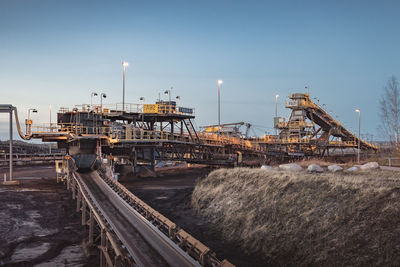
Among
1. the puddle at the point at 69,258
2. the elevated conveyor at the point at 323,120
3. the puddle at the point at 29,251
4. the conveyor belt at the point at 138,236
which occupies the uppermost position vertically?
the elevated conveyor at the point at 323,120

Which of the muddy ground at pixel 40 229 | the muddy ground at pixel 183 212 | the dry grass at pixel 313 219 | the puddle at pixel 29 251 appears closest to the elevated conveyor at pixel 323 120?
the muddy ground at pixel 183 212

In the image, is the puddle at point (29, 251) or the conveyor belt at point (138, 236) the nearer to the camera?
the conveyor belt at point (138, 236)

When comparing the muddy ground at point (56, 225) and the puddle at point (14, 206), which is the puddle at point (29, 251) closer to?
the muddy ground at point (56, 225)

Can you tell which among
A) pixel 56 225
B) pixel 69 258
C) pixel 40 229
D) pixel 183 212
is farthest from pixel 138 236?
pixel 56 225

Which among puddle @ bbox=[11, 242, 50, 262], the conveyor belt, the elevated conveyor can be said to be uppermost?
the elevated conveyor

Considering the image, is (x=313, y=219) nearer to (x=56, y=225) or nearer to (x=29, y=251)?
(x=29, y=251)

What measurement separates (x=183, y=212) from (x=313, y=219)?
38.9ft

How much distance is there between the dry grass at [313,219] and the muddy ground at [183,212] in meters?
0.66

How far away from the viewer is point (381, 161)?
35938mm

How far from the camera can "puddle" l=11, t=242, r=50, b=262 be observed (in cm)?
1699

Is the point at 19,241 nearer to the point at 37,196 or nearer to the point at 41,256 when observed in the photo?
the point at 41,256

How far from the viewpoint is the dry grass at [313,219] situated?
12883 millimetres

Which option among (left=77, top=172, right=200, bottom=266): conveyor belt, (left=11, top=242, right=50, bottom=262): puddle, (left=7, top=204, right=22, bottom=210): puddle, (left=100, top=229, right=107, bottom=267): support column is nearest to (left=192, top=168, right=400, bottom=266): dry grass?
(left=77, top=172, right=200, bottom=266): conveyor belt

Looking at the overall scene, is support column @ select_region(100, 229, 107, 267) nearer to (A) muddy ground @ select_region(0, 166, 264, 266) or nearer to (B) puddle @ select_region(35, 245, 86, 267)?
(A) muddy ground @ select_region(0, 166, 264, 266)
